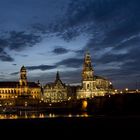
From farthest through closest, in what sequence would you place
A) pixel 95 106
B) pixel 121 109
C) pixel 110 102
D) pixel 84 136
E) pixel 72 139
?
pixel 95 106, pixel 110 102, pixel 121 109, pixel 84 136, pixel 72 139

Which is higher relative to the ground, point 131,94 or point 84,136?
point 131,94

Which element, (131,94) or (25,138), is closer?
(25,138)

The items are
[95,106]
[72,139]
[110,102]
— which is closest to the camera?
[72,139]

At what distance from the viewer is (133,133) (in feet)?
202

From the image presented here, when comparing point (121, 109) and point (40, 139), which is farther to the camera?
point (121, 109)

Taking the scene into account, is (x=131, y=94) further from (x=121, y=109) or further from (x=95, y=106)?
(x=95, y=106)

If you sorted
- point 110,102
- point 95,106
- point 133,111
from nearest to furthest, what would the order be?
point 133,111, point 110,102, point 95,106

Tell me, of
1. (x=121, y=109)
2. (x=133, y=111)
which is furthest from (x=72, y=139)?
(x=121, y=109)

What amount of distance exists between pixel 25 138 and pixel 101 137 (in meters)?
10.5

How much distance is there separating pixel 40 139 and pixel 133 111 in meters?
81.5

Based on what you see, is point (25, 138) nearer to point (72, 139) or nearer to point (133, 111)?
point (72, 139)

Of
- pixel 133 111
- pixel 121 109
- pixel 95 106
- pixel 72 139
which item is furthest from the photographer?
pixel 95 106

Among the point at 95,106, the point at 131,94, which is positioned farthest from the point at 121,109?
the point at 95,106

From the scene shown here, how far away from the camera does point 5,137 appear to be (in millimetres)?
60969
